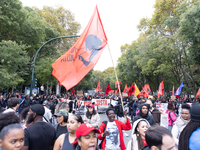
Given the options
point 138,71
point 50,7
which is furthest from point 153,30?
point 50,7

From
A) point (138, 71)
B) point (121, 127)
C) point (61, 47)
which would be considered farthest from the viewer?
point (138, 71)

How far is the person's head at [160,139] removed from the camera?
1.87 meters

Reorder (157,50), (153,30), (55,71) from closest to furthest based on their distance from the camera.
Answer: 1. (55,71)
2. (157,50)
3. (153,30)

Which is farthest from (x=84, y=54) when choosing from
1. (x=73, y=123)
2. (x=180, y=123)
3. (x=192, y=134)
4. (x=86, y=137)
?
(x=192, y=134)

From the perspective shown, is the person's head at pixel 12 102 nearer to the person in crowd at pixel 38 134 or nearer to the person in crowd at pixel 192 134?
the person in crowd at pixel 38 134

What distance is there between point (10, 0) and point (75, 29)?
20.2 metres

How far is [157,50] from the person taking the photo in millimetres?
26125

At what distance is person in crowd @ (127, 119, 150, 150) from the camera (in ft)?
10.1

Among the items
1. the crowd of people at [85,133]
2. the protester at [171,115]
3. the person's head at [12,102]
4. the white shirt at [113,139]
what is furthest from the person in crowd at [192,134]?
the person's head at [12,102]

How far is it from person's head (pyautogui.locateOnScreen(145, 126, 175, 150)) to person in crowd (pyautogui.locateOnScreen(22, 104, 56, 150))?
1.85 m

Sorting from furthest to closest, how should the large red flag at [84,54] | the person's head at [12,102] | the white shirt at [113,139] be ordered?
the large red flag at [84,54]
the person's head at [12,102]
the white shirt at [113,139]

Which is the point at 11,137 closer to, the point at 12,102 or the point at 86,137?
the point at 86,137

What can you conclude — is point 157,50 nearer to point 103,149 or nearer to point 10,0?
point 10,0

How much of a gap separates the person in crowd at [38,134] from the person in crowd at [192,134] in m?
2.12
